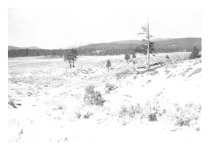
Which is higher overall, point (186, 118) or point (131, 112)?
point (186, 118)

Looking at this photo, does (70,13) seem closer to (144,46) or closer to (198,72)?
(198,72)

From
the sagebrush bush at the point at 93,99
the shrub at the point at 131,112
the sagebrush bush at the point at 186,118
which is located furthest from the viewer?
the sagebrush bush at the point at 93,99

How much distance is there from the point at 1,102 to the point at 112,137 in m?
3.93

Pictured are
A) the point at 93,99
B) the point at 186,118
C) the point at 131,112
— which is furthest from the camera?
the point at 93,99

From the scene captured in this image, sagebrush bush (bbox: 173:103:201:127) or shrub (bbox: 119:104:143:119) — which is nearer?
sagebrush bush (bbox: 173:103:201:127)

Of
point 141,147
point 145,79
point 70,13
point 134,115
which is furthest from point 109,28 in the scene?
point 145,79

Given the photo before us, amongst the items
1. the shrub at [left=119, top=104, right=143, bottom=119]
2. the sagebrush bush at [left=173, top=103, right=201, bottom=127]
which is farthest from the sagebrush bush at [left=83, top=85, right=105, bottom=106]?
the sagebrush bush at [left=173, top=103, right=201, bottom=127]

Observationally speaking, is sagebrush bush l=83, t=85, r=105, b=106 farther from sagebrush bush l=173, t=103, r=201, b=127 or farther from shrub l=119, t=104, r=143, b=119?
sagebrush bush l=173, t=103, r=201, b=127

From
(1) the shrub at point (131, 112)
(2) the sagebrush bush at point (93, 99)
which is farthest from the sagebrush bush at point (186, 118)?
(2) the sagebrush bush at point (93, 99)

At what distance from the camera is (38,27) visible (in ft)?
42.2

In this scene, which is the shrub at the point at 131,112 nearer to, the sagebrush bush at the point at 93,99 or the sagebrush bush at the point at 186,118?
the sagebrush bush at the point at 186,118

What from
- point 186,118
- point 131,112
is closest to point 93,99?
point 131,112

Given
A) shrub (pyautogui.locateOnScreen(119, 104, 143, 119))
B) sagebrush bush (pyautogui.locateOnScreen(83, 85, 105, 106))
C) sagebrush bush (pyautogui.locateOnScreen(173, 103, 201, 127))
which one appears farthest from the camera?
sagebrush bush (pyautogui.locateOnScreen(83, 85, 105, 106))

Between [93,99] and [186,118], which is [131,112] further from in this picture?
[93,99]
